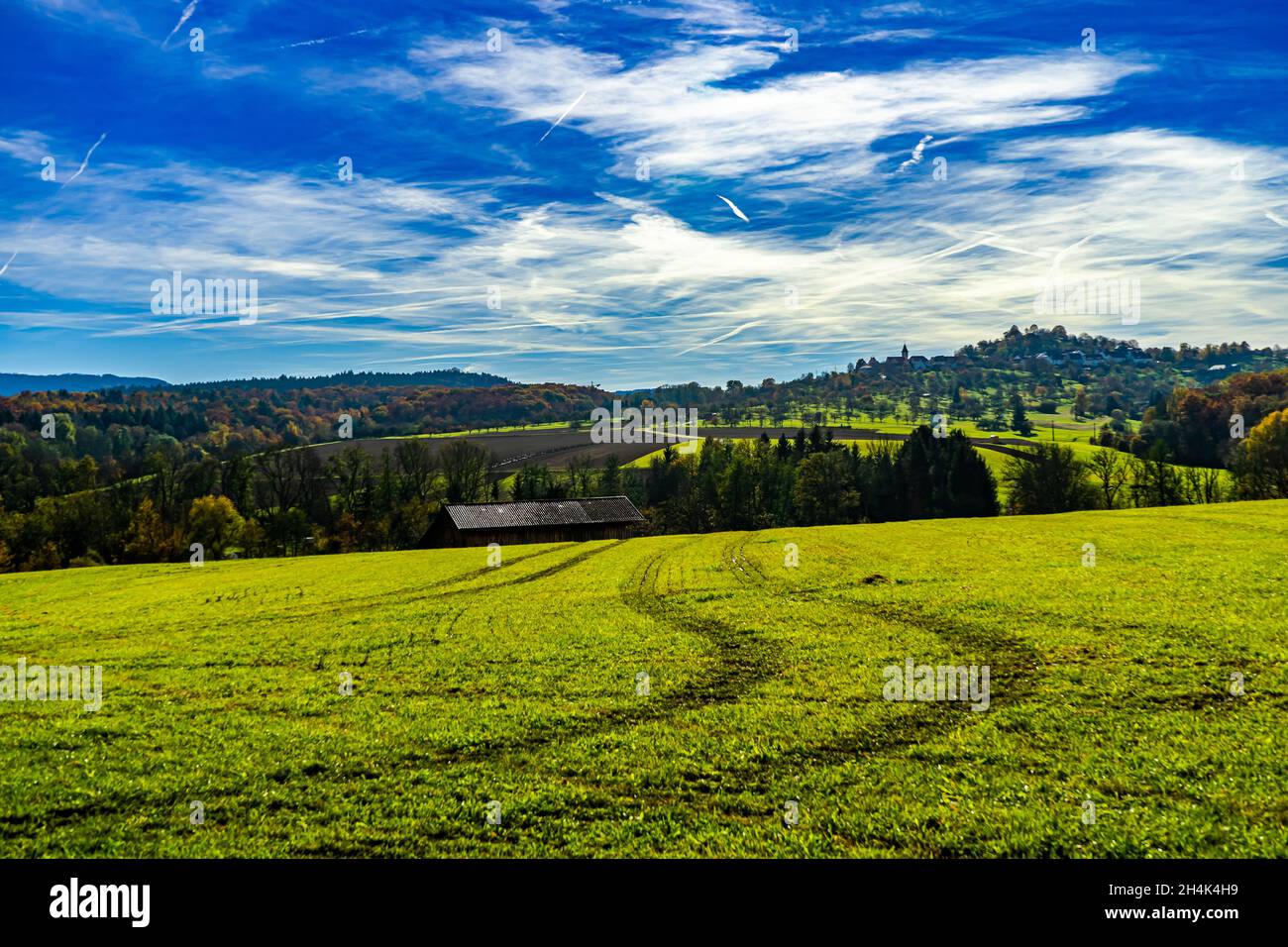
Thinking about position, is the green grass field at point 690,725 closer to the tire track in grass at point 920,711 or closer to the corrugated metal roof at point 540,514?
the tire track in grass at point 920,711

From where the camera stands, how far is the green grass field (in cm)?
1241

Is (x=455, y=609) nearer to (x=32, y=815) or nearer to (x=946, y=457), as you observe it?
(x=32, y=815)

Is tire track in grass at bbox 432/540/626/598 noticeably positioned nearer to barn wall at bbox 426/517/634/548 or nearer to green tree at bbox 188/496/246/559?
barn wall at bbox 426/517/634/548

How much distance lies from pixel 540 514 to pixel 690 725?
72965mm

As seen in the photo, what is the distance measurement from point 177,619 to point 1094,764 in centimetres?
4048

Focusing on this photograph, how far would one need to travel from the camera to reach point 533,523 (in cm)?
8694

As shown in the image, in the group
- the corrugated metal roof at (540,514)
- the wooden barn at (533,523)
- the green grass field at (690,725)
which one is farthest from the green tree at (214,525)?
the green grass field at (690,725)

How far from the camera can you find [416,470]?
12775 cm

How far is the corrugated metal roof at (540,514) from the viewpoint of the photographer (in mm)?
86250

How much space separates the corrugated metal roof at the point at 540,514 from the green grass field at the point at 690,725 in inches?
1867

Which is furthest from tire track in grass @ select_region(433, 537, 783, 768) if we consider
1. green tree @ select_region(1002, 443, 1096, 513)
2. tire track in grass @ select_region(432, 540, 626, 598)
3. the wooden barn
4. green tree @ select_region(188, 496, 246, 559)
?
green tree @ select_region(1002, 443, 1096, 513)

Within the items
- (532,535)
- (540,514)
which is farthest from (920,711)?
(540,514)

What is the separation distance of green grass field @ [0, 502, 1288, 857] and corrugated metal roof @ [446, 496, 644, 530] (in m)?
47.4
